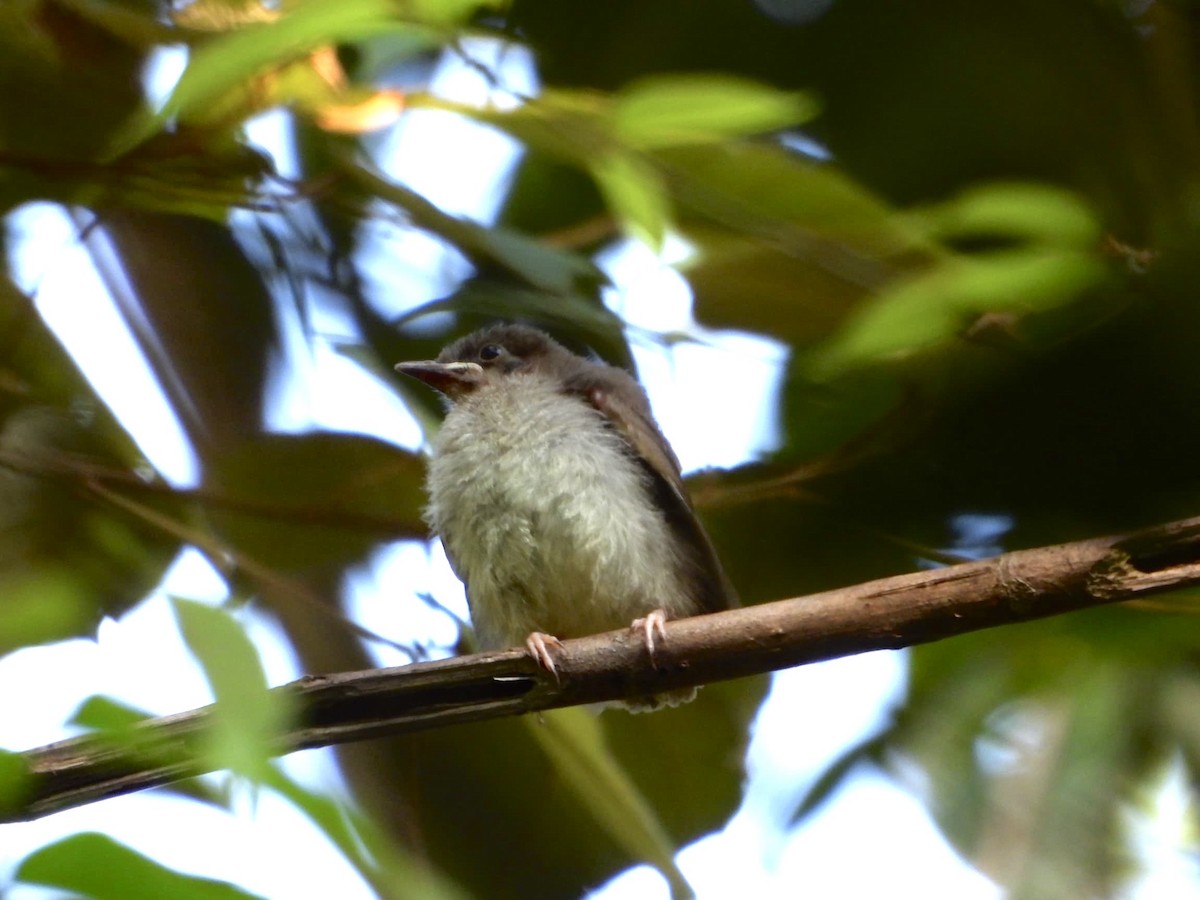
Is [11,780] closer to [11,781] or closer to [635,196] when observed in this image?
[11,781]

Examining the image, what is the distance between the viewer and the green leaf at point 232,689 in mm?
1225

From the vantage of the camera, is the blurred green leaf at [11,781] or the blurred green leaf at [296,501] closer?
the blurred green leaf at [11,781]

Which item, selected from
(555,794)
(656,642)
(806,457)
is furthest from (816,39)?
(555,794)

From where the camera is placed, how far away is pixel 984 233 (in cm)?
229

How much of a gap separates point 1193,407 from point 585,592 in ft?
3.99

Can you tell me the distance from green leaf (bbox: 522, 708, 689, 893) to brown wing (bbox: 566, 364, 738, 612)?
0.38 metres

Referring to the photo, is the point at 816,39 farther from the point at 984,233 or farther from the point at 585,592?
the point at 585,592

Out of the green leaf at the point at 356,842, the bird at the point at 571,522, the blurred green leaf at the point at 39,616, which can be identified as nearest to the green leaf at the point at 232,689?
the green leaf at the point at 356,842

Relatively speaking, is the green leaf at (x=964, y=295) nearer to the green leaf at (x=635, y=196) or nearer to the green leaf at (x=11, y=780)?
the green leaf at (x=635, y=196)

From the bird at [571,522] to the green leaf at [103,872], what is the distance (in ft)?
5.12

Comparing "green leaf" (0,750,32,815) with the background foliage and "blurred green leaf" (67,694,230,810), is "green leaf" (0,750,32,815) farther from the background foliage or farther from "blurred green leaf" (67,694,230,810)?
the background foliage

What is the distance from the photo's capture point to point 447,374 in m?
3.06

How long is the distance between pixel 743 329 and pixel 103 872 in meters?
1.66

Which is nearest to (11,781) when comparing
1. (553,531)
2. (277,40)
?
(277,40)
